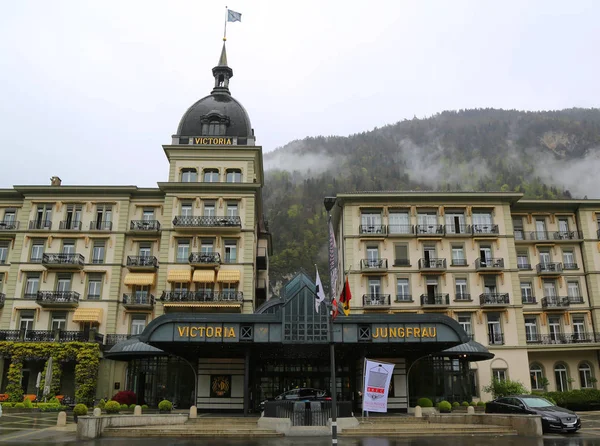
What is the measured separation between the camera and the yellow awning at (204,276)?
152 feet

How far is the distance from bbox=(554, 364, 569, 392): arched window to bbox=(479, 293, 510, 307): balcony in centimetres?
828

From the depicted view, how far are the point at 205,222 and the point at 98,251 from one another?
33.8 ft

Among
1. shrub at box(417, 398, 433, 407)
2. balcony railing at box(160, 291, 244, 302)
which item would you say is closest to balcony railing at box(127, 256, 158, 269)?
balcony railing at box(160, 291, 244, 302)

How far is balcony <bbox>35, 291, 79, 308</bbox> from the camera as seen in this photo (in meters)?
46.6

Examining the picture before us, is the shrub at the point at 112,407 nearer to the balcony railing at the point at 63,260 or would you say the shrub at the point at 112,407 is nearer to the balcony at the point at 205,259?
the balcony at the point at 205,259

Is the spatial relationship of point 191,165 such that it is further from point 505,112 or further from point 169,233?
point 505,112

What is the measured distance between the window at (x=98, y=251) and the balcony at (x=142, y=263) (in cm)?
263

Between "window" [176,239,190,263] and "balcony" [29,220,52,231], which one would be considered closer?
"window" [176,239,190,263]

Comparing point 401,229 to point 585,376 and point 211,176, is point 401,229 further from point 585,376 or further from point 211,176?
point 585,376

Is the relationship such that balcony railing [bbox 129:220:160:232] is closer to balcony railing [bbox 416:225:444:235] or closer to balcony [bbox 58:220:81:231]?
balcony [bbox 58:220:81:231]

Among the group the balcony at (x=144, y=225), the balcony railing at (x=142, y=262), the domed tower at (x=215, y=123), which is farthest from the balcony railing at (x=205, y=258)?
the domed tower at (x=215, y=123)

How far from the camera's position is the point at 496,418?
27.1m

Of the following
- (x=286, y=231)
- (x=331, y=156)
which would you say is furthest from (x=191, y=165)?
(x=331, y=156)

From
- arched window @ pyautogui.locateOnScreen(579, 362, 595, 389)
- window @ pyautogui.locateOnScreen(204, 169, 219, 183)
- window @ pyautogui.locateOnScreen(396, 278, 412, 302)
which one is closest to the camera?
window @ pyautogui.locateOnScreen(396, 278, 412, 302)
